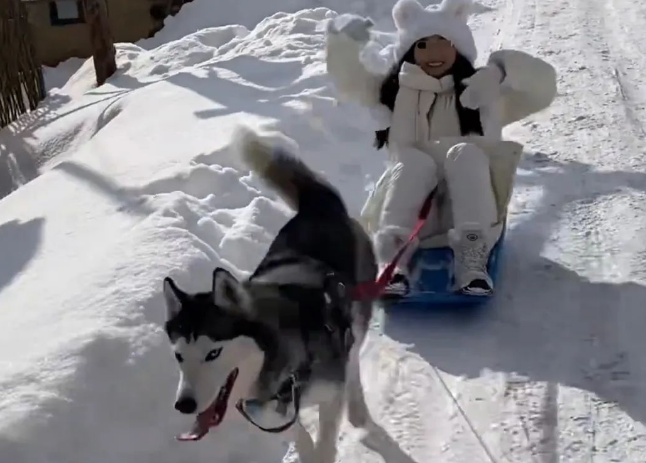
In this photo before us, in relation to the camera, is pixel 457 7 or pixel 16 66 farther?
pixel 16 66

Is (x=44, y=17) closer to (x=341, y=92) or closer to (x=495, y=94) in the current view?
(x=341, y=92)

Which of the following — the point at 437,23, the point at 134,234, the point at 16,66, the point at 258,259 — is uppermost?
the point at 437,23

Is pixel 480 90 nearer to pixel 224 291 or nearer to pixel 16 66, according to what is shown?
pixel 224 291

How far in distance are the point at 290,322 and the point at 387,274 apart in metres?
0.72

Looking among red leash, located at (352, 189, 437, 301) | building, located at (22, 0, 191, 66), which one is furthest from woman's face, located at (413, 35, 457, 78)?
building, located at (22, 0, 191, 66)

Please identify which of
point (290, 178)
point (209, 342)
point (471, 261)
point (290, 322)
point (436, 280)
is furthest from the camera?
Result: point (436, 280)

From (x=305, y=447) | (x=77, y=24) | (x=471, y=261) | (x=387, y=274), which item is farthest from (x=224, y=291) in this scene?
(x=77, y=24)

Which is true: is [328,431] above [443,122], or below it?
below

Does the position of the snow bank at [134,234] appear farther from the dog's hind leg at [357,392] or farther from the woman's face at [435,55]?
the woman's face at [435,55]

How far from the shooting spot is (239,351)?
1.64 m

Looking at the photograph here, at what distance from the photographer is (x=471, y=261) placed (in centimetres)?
268

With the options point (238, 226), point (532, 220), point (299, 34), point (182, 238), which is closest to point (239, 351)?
point (182, 238)

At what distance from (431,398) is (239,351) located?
95 centimetres

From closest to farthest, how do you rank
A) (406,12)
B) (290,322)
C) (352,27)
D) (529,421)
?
(290,322)
(529,421)
(406,12)
(352,27)
